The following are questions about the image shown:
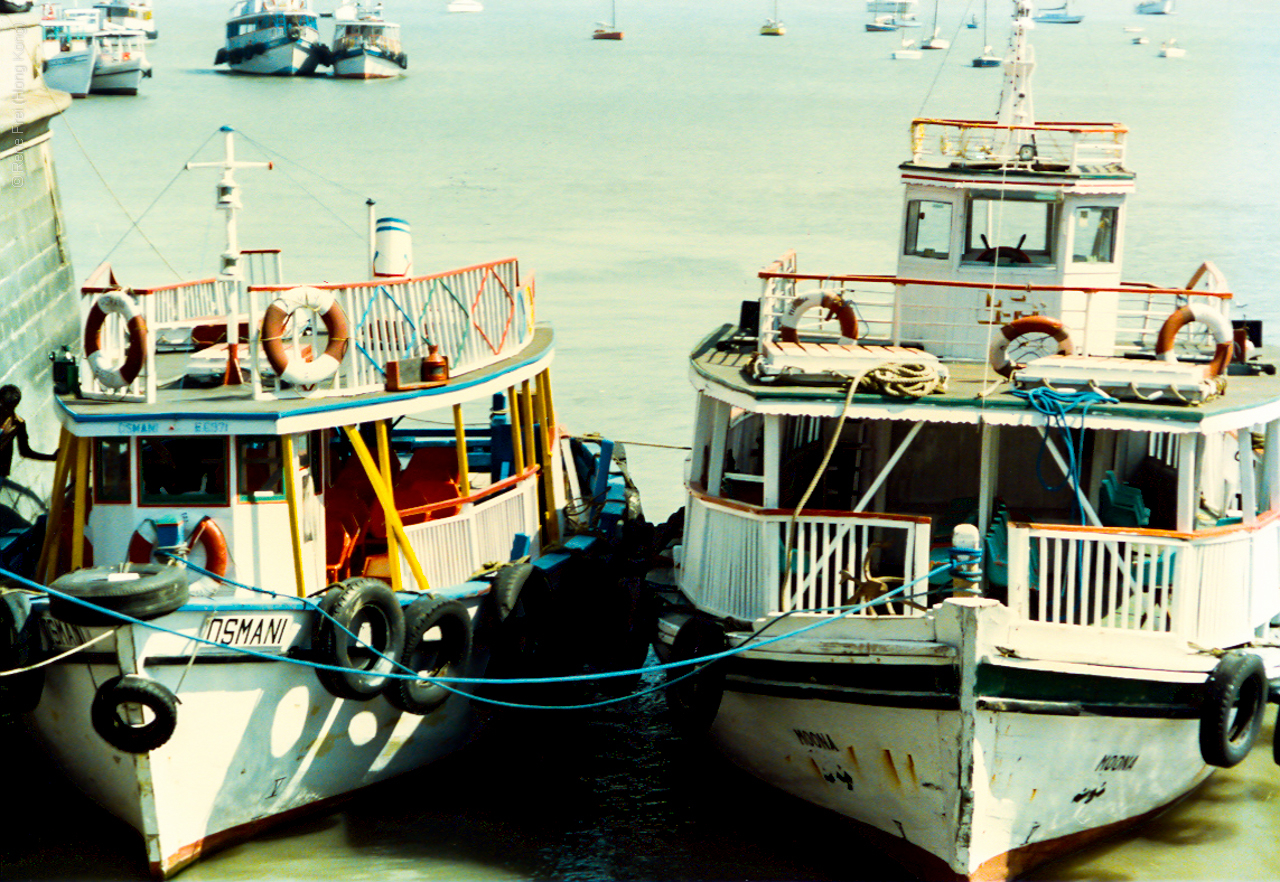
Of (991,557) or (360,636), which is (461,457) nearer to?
(360,636)

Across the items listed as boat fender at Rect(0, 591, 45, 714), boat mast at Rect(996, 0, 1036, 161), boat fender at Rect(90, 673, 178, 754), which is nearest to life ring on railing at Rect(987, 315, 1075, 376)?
boat mast at Rect(996, 0, 1036, 161)

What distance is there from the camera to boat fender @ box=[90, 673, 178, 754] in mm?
11508

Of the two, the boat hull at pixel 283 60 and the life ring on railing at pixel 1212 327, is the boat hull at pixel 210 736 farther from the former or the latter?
the boat hull at pixel 283 60

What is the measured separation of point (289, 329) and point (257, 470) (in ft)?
6.64

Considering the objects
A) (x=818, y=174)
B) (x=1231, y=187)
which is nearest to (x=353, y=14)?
(x=818, y=174)

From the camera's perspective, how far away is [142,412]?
1252 centimetres

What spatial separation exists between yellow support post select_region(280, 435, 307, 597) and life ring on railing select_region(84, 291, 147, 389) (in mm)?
1307

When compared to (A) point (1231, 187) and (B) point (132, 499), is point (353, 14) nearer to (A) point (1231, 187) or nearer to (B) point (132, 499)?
(A) point (1231, 187)

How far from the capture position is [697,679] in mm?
12906

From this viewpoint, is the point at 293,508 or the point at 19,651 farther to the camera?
the point at 293,508

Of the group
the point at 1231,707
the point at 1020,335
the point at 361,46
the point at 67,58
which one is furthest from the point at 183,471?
the point at 361,46

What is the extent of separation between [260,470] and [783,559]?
4.28m

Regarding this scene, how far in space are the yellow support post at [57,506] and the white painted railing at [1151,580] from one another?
7.82m

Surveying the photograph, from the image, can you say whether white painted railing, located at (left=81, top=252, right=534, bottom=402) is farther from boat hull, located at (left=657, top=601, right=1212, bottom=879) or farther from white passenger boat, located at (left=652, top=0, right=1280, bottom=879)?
boat hull, located at (left=657, top=601, right=1212, bottom=879)
